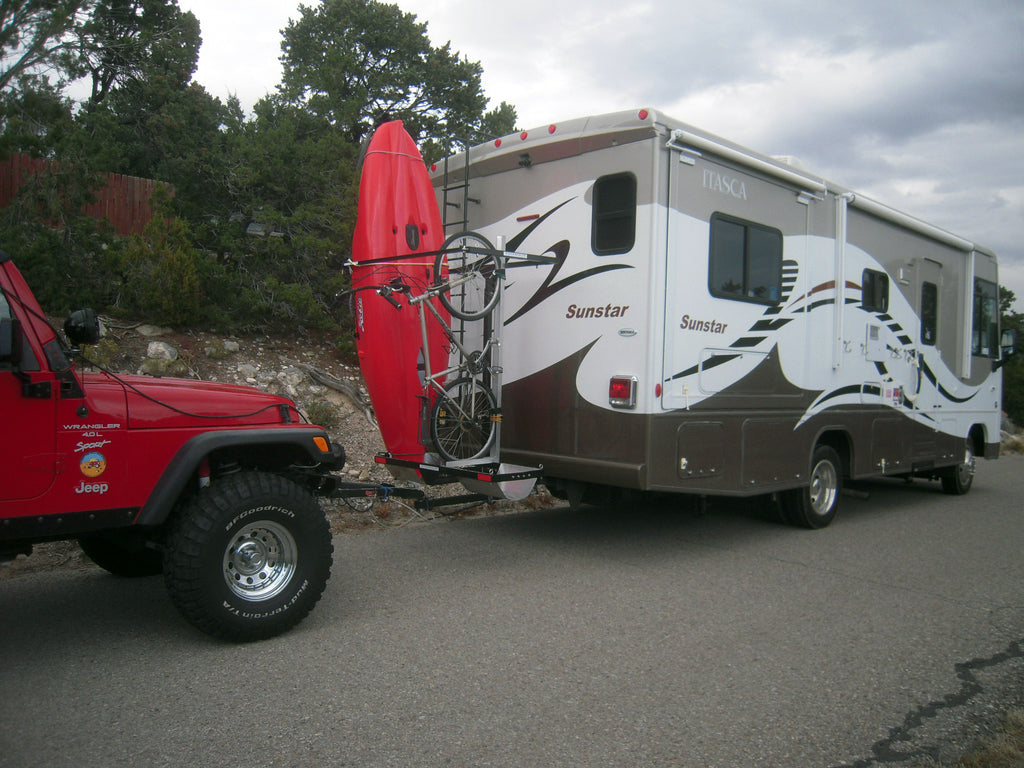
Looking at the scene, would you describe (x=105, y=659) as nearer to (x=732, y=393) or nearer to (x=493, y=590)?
(x=493, y=590)

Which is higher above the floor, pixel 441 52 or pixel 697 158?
pixel 441 52

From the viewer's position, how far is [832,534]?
7867mm

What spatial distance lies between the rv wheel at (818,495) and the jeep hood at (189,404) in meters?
5.13

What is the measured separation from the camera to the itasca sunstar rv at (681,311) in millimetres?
6141

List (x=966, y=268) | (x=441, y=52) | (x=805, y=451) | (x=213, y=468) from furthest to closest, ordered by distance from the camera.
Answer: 1. (x=441, y=52)
2. (x=966, y=268)
3. (x=805, y=451)
4. (x=213, y=468)

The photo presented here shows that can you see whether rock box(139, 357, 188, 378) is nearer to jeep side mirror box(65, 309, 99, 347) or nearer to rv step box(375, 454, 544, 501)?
rv step box(375, 454, 544, 501)

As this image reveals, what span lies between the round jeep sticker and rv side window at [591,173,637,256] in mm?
3956

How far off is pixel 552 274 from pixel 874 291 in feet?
13.2

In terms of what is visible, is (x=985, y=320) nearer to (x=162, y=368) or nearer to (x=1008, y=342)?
(x=1008, y=342)

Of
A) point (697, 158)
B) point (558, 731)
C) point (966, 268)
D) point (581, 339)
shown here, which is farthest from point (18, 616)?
point (966, 268)

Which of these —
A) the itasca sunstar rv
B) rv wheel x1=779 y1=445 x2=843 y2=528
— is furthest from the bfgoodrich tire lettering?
rv wheel x1=779 y1=445 x2=843 y2=528

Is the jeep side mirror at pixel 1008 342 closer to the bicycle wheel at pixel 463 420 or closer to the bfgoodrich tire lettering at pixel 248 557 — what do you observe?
the bicycle wheel at pixel 463 420

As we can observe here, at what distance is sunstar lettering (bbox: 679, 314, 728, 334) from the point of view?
6301 millimetres

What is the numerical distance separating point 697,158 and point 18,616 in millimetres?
5758
